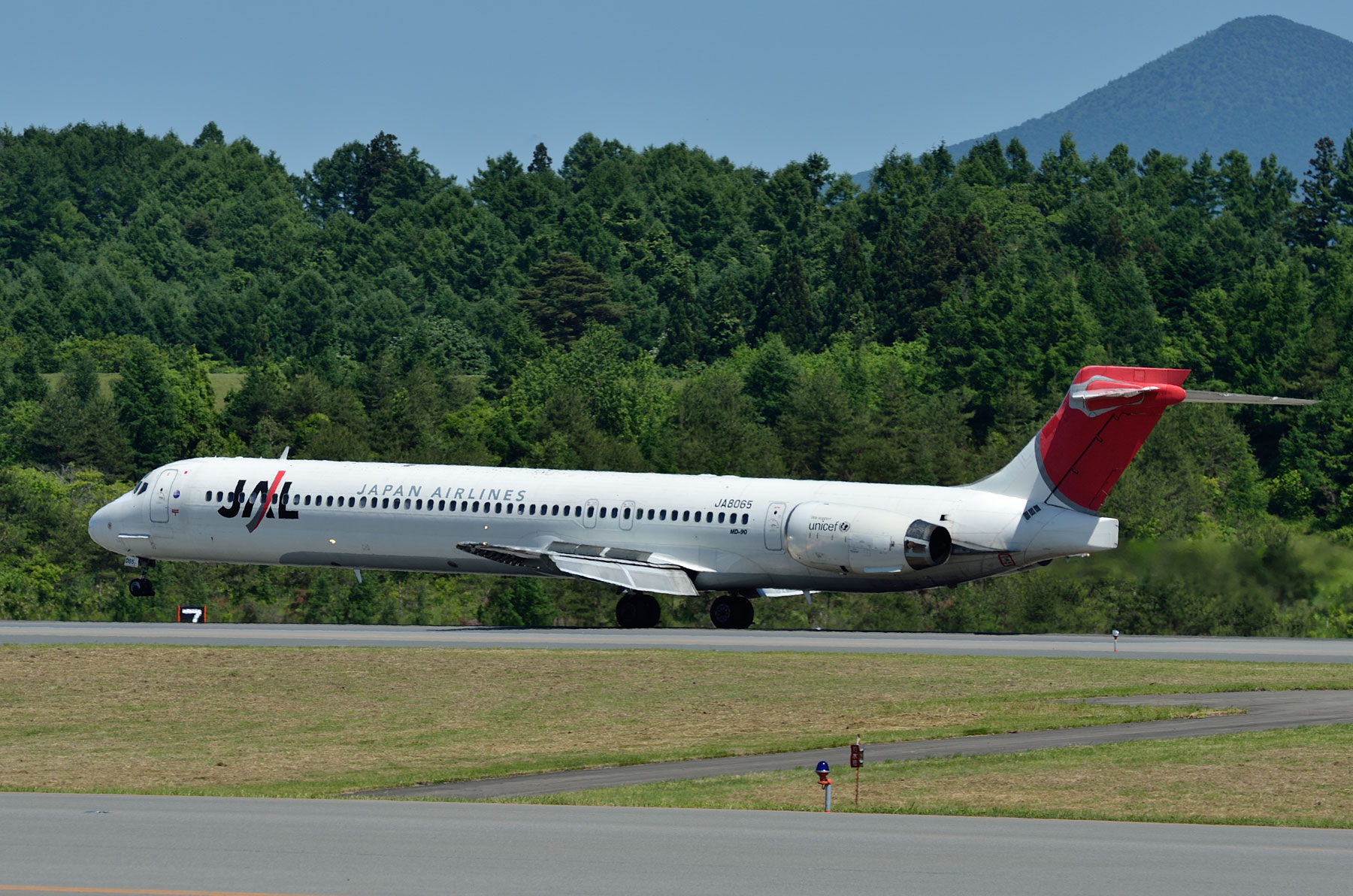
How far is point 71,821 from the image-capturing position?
19469 millimetres

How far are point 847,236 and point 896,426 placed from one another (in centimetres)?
7350

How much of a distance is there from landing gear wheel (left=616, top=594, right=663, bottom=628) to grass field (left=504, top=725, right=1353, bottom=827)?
81.5 feet

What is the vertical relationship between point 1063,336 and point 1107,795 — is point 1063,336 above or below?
above

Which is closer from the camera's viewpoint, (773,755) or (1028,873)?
(1028,873)

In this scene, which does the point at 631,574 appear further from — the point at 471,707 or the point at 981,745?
the point at 981,745

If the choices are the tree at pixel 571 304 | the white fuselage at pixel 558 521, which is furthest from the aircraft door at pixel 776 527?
the tree at pixel 571 304

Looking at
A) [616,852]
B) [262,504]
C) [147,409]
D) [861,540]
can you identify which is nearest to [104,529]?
[262,504]

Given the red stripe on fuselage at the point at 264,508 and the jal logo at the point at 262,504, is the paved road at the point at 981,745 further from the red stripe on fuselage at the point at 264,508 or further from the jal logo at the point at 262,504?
the red stripe on fuselage at the point at 264,508

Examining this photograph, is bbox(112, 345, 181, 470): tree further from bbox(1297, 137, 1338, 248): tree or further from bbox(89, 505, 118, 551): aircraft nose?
Answer: bbox(1297, 137, 1338, 248): tree

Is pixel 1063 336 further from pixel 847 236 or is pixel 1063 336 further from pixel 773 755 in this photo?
pixel 773 755

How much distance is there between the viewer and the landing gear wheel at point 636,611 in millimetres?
51438

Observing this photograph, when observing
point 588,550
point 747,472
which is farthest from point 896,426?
point 588,550

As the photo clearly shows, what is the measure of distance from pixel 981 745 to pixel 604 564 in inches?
875

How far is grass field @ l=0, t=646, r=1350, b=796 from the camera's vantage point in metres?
27.2
